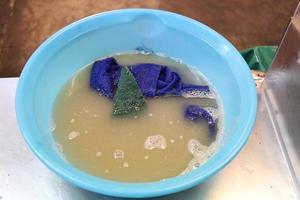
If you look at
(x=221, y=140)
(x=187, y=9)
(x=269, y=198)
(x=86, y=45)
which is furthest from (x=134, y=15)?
(x=187, y=9)

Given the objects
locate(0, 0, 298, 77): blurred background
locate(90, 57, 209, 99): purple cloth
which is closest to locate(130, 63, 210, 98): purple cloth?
locate(90, 57, 209, 99): purple cloth

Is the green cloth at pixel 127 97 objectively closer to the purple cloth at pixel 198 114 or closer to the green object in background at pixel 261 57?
the purple cloth at pixel 198 114

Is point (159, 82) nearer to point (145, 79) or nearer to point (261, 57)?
point (145, 79)

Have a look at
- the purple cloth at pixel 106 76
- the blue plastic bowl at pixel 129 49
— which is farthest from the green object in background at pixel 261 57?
the purple cloth at pixel 106 76

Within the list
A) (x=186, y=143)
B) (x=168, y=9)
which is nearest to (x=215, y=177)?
(x=186, y=143)

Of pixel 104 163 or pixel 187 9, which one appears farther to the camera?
pixel 187 9

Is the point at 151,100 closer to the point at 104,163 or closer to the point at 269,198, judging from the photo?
the point at 104,163
